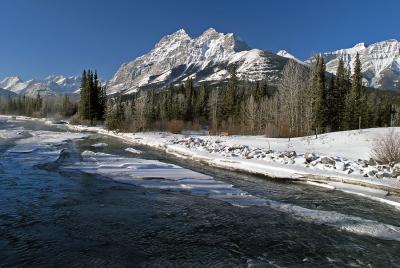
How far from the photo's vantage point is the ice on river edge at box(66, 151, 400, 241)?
1259 centimetres

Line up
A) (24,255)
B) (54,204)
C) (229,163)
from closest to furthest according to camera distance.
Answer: (24,255), (54,204), (229,163)

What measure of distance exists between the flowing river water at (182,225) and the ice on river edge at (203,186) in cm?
8

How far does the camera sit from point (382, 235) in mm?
11688

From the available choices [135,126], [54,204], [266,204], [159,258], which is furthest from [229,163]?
[135,126]

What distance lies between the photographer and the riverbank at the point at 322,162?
62.6 ft

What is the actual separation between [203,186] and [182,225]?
6.59 m

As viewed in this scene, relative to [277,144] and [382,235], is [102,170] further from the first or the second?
[277,144]

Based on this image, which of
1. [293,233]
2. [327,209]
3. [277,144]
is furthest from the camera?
[277,144]

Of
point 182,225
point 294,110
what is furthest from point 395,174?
point 294,110

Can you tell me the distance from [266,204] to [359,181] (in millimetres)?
7072

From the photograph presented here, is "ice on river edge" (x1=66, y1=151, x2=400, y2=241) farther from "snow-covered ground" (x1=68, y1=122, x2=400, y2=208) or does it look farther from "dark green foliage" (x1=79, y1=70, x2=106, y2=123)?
"dark green foliage" (x1=79, y1=70, x2=106, y2=123)

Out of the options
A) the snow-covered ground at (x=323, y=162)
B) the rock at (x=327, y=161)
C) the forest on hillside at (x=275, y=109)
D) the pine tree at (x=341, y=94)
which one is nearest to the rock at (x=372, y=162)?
the snow-covered ground at (x=323, y=162)

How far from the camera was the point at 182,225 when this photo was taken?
1199 centimetres

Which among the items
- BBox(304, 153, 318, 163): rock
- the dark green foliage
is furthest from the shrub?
the dark green foliage
